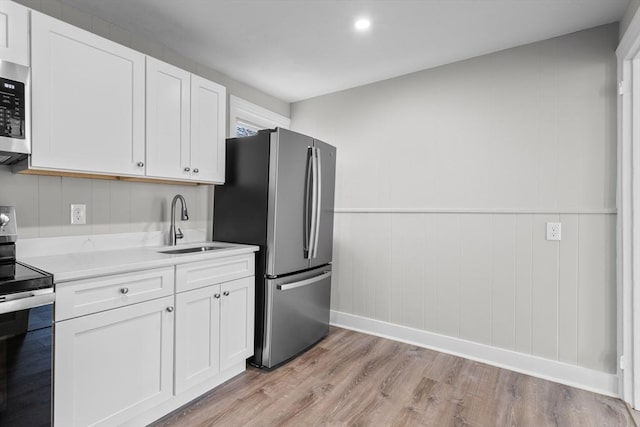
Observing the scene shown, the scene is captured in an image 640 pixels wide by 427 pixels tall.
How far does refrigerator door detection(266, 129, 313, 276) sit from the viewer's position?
96.3 inches

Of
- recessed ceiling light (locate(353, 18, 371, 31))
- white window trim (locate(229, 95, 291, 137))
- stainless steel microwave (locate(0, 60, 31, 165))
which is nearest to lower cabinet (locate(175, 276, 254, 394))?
stainless steel microwave (locate(0, 60, 31, 165))

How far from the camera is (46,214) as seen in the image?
1.92 m

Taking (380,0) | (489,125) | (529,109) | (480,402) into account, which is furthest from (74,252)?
(529,109)

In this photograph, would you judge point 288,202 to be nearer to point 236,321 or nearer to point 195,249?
point 195,249

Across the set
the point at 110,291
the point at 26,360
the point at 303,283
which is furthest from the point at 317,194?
the point at 26,360

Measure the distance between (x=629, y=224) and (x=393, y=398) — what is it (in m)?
1.81

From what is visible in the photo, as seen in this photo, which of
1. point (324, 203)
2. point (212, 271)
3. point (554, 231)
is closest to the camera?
point (212, 271)

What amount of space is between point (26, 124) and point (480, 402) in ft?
9.55

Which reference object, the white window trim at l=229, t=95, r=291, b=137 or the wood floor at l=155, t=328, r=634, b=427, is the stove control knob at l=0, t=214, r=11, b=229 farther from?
the white window trim at l=229, t=95, r=291, b=137

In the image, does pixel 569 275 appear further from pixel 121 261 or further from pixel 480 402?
pixel 121 261

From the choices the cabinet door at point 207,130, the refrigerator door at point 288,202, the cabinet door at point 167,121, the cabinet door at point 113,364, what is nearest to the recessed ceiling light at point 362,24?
the refrigerator door at point 288,202

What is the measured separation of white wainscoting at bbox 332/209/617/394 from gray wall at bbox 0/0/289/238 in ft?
5.28

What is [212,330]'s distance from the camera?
2.12 m

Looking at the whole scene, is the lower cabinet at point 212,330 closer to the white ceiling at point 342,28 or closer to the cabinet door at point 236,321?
the cabinet door at point 236,321
